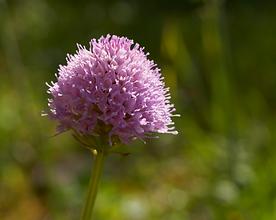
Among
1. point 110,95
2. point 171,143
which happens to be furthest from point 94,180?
point 171,143

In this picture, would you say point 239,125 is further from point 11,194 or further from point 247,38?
point 247,38

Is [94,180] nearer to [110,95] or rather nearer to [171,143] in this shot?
[110,95]

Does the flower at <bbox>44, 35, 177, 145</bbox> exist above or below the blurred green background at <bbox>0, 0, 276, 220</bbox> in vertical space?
below

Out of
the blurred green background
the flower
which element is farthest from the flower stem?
the blurred green background

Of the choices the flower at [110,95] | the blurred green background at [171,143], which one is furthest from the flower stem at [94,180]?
the blurred green background at [171,143]

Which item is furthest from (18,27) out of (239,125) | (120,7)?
(239,125)

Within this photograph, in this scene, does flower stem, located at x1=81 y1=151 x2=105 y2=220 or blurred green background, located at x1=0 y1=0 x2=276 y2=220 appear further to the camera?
blurred green background, located at x1=0 y1=0 x2=276 y2=220

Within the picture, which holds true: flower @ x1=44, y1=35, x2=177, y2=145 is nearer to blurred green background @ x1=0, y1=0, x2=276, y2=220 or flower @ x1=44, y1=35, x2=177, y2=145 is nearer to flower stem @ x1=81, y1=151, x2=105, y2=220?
flower stem @ x1=81, y1=151, x2=105, y2=220
